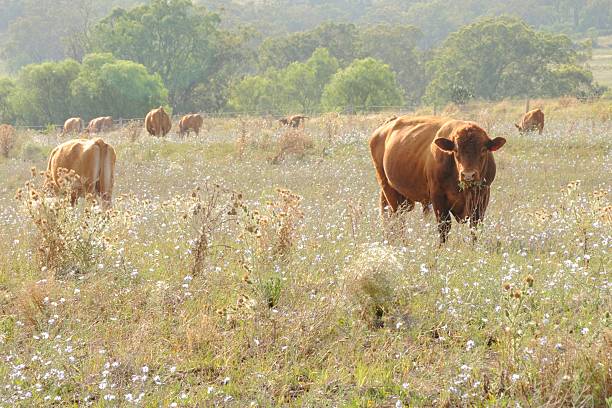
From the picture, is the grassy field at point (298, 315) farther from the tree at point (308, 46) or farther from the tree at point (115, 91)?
the tree at point (308, 46)

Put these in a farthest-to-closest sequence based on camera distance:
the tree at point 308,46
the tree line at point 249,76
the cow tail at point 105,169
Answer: the tree at point 308,46 → the tree line at point 249,76 → the cow tail at point 105,169

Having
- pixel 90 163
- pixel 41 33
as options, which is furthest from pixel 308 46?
pixel 90 163

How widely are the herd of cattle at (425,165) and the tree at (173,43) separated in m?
56.0

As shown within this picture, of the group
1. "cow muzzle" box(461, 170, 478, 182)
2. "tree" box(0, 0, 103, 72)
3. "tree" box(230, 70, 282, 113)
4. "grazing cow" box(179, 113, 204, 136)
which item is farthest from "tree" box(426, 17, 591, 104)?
"tree" box(0, 0, 103, 72)

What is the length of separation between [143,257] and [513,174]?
1026cm

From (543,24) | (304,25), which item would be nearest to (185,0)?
(304,25)

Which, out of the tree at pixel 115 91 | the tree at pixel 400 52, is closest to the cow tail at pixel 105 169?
the tree at pixel 115 91

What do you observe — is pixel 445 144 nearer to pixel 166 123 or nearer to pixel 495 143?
pixel 495 143

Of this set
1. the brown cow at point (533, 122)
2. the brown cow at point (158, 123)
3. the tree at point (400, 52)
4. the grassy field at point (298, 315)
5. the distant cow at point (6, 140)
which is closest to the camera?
the grassy field at point (298, 315)

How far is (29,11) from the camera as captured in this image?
368 feet

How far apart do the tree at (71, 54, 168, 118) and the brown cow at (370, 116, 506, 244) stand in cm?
4530

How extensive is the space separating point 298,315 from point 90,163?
6.26m

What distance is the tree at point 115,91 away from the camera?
51.4 m

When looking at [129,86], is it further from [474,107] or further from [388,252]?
[388,252]
